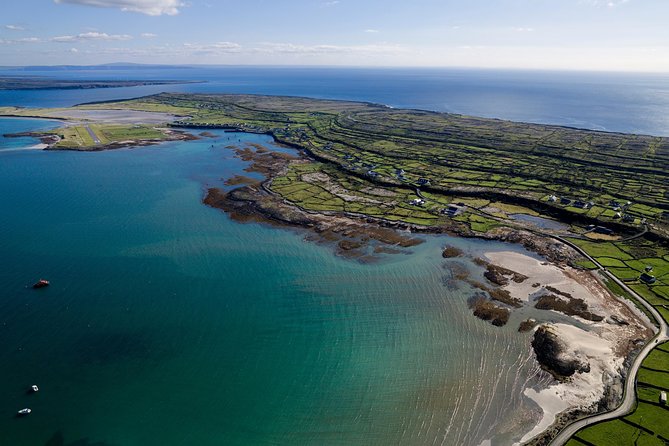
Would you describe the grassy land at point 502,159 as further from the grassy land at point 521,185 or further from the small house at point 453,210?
the small house at point 453,210

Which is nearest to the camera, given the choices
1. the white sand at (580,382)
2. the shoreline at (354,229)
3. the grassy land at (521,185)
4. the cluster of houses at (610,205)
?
the white sand at (580,382)

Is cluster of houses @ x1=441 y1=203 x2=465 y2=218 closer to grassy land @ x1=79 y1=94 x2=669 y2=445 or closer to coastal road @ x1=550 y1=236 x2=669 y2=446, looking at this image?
grassy land @ x1=79 y1=94 x2=669 y2=445

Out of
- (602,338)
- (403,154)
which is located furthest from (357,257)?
(403,154)

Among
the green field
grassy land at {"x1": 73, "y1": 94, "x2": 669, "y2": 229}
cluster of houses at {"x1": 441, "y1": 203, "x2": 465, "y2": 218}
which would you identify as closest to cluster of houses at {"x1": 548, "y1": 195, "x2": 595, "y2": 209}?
grassy land at {"x1": 73, "y1": 94, "x2": 669, "y2": 229}

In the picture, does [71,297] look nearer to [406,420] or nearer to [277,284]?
[277,284]

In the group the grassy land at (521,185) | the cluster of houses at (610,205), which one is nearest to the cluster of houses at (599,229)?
the grassy land at (521,185)

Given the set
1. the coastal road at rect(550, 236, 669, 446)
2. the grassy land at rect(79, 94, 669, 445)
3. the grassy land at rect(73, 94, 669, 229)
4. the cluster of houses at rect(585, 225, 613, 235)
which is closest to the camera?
the coastal road at rect(550, 236, 669, 446)

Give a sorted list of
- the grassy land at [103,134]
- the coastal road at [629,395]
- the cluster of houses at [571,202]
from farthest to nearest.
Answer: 1. the grassy land at [103,134]
2. the cluster of houses at [571,202]
3. the coastal road at [629,395]

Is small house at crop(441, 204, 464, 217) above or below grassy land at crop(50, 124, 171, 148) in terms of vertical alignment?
below
